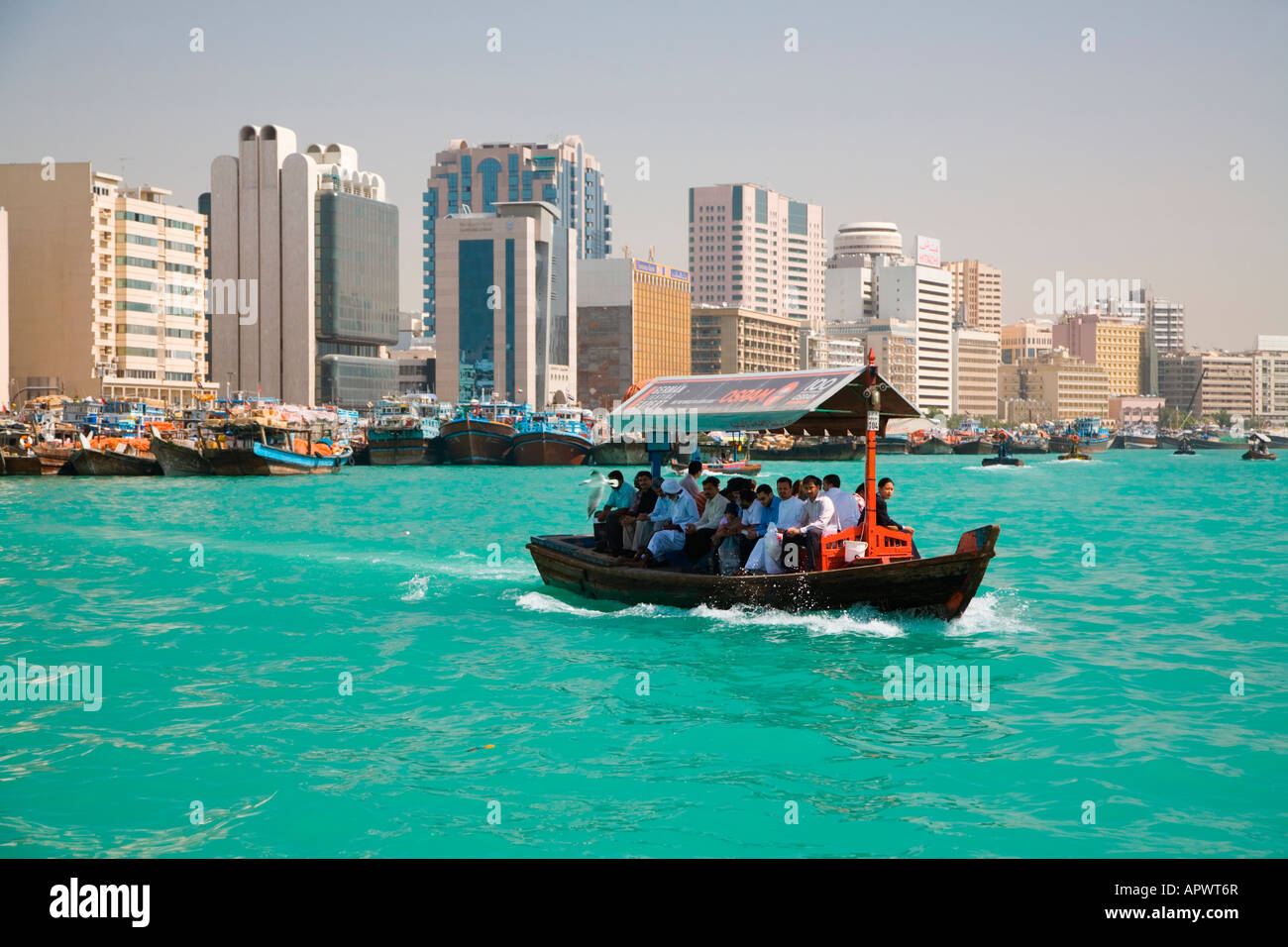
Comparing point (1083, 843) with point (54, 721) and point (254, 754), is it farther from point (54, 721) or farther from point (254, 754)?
point (54, 721)

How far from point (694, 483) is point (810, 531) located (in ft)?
9.29

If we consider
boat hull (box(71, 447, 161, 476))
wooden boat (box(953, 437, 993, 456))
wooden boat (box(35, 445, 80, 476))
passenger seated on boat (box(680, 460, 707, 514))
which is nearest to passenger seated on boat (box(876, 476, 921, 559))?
passenger seated on boat (box(680, 460, 707, 514))

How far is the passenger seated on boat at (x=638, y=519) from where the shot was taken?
1912cm

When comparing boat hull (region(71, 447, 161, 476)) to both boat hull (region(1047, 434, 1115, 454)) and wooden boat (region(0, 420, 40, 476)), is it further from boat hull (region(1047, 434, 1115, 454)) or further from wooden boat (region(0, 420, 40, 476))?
boat hull (region(1047, 434, 1115, 454))

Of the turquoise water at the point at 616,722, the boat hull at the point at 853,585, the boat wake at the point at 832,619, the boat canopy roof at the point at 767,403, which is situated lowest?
the turquoise water at the point at 616,722

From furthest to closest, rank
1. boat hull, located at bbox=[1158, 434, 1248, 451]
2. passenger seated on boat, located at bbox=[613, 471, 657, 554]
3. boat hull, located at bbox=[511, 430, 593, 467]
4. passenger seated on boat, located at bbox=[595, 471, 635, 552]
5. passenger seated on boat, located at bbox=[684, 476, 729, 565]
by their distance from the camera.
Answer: boat hull, located at bbox=[1158, 434, 1248, 451] → boat hull, located at bbox=[511, 430, 593, 467] → passenger seated on boat, located at bbox=[595, 471, 635, 552] → passenger seated on boat, located at bbox=[613, 471, 657, 554] → passenger seated on boat, located at bbox=[684, 476, 729, 565]

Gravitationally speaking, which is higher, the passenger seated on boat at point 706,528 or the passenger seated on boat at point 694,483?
the passenger seated on boat at point 694,483

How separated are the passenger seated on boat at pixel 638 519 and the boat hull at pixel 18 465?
60.9 meters

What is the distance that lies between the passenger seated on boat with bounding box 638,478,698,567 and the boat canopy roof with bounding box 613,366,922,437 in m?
1.02

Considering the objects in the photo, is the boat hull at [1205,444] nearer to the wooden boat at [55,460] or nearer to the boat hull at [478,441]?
the boat hull at [478,441]

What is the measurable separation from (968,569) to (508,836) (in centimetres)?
870

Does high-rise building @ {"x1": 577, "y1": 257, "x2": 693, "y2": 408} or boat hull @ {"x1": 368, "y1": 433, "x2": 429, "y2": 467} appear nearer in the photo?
boat hull @ {"x1": 368, "y1": 433, "x2": 429, "y2": 467}

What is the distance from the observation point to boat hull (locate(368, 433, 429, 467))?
103625 mm

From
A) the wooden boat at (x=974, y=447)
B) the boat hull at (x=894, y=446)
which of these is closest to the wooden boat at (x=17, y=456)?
the boat hull at (x=894, y=446)
